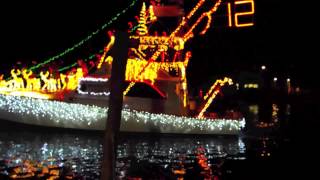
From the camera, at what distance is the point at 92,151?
53.4 ft

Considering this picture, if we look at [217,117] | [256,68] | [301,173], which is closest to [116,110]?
[301,173]

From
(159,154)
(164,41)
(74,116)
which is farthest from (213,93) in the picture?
(159,154)

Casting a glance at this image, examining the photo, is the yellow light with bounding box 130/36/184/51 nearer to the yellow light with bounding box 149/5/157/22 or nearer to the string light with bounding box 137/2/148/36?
the string light with bounding box 137/2/148/36

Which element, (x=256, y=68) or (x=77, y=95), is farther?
(x=256, y=68)

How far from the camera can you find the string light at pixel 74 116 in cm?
1961

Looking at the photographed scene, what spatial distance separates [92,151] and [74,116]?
4.19 m

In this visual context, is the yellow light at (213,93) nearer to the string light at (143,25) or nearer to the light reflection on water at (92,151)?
the light reflection on water at (92,151)

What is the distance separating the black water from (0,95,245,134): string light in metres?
0.40

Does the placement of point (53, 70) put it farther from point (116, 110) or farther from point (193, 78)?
point (193, 78)

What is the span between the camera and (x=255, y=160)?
1642 cm

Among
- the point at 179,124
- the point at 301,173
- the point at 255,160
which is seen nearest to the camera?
the point at 301,173

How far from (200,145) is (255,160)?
172 inches

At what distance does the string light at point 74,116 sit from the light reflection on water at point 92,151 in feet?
1.56

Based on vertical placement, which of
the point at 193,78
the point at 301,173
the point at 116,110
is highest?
the point at 193,78
